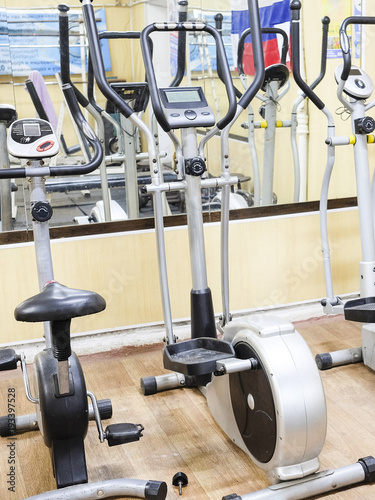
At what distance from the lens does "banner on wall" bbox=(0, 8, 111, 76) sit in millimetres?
3320

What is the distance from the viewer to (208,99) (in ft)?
12.5

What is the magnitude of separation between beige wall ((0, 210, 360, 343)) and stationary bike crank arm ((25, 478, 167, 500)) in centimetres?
155

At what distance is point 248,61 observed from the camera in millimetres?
3830

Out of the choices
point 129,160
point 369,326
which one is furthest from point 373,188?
point 129,160

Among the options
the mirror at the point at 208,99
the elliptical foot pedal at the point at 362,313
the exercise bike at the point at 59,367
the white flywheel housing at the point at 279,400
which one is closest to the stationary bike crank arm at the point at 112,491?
the exercise bike at the point at 59,367

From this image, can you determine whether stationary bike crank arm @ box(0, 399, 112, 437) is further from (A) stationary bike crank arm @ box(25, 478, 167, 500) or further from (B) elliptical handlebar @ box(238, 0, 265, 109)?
(B) elliptical handlebar @ box(238, 0, 265, 109)

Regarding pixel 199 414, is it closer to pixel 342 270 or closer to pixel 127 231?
pixel 127 231

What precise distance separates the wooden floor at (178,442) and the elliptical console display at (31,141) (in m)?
1.23

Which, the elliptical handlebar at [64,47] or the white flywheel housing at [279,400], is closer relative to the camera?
the white flywheel housing at [279,400]

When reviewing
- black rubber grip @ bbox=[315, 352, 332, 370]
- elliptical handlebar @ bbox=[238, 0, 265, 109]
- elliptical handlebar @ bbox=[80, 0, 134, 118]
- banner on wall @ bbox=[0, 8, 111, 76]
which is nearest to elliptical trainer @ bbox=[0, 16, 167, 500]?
elliptical handlebar @ bbox=[80, 0, 134, 118]

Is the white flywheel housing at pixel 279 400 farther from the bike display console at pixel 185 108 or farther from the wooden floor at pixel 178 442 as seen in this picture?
the bike display console at pixel 185 108

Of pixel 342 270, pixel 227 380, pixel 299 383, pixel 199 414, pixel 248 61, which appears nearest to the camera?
pixel 299 383

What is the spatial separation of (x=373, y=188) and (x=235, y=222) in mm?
857

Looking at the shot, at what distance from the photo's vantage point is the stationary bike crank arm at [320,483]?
224 centimetres
